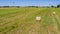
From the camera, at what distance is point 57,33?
12.2 m

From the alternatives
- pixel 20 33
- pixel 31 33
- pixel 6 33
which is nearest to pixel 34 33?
pixel 31 33

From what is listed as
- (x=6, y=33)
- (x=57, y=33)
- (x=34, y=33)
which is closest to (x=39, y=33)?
(x=34, y=33)

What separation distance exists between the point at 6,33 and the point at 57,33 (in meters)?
3.50

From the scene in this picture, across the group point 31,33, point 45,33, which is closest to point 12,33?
point 31,33

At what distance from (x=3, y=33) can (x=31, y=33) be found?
73.7 inches

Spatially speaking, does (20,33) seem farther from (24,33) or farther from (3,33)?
(3,33)

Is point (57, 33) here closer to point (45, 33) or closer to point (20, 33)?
point (45, 33)

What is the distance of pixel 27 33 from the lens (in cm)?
1177

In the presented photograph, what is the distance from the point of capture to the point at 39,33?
12.0 metres

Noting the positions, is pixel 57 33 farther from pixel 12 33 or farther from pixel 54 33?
pixel 12 33

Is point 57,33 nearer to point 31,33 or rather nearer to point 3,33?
point 31,33

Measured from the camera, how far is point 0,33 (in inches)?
453

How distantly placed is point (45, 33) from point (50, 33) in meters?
0.35

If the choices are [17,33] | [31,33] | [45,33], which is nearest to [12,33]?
[17,33]
